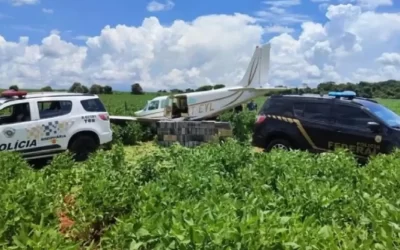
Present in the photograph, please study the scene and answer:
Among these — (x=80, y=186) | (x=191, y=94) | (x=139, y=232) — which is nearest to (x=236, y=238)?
(x=139, y=232)

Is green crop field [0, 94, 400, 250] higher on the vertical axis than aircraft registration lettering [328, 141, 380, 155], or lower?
higher

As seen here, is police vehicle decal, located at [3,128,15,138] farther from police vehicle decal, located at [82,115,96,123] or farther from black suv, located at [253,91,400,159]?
black suv, located at [253,91,400,159]

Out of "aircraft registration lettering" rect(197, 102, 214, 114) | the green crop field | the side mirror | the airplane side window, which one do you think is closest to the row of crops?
the green crop field

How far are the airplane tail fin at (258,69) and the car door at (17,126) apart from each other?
21.8m

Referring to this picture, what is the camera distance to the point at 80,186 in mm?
5703

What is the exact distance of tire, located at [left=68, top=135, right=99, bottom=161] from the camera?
1284cm

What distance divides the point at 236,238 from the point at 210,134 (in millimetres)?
13120

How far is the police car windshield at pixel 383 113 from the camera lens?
423 inches

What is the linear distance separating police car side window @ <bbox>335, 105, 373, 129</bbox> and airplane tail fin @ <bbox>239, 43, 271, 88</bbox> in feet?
69.5

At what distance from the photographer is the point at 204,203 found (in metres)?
3.51

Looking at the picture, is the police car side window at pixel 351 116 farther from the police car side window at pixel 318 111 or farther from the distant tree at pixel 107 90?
the distant tree at pixel 107 90

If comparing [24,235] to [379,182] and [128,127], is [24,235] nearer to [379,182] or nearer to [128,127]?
[379,182]

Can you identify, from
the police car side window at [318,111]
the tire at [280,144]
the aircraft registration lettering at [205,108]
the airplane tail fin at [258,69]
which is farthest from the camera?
the airplane tail fin at [258,69]

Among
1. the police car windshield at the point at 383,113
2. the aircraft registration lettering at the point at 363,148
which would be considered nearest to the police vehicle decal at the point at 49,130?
the aircraft registration lettering at the point at 363,148
